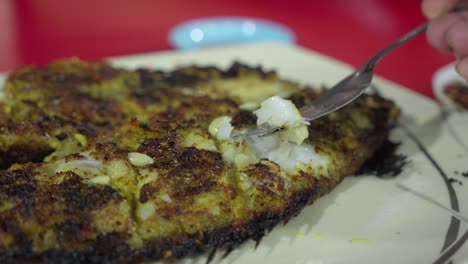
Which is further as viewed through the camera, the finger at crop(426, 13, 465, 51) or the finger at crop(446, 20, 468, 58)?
the finger at crop(426, 13, 465, 51)

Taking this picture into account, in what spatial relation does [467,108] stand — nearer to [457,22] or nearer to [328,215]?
[457,22]

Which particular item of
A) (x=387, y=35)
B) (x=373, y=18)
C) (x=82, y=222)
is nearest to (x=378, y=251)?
(x=82, y=222)

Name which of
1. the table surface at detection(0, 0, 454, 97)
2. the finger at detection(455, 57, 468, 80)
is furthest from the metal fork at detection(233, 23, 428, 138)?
the table surface at detection(0, 0, 454, 97)

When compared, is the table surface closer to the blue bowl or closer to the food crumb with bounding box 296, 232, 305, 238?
the blue bowl

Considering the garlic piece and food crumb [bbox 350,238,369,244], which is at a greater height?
the garlic piece

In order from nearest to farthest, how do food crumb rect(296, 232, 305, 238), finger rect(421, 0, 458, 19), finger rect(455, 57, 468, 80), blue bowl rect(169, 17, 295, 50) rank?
food crumb rect(296, 232, 305, 238) → finger rect(455, 57, 468, 80) → finger rect(421, 0, 458, 19) → blue bowl rect(169, 17, 295, 50)

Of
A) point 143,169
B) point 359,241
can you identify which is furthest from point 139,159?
point 359,241

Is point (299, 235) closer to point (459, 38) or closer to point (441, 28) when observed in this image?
point (459, 38)
